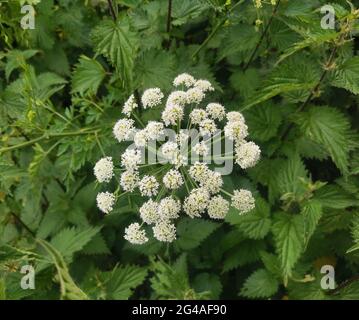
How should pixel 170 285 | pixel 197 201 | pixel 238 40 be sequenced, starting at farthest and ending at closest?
pixel 238 40 < pixel 170 285 < pixel 197 201

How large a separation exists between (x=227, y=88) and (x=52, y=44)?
3.84ft

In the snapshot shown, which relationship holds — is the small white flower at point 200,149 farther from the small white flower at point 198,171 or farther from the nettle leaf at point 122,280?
the nettle leaf at point 122,280

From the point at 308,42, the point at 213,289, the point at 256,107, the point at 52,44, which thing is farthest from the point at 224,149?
the point at 52,44

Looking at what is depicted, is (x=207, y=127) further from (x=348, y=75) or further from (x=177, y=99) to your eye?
(x=348, y=75)

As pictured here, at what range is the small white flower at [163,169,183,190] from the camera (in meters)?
2.19

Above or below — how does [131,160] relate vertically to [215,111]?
below

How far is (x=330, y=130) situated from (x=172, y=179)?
844mm

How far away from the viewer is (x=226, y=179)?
2816mm

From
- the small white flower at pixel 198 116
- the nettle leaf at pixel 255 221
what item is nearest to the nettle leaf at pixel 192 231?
the nettle leaf at pixel 255 221

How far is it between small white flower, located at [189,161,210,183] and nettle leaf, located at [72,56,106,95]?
32.1 inches

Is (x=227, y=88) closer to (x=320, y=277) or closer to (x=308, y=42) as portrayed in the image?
(x=308, y=42)

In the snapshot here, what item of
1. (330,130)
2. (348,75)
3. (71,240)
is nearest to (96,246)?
(71,240)

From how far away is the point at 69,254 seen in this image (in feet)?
9.03

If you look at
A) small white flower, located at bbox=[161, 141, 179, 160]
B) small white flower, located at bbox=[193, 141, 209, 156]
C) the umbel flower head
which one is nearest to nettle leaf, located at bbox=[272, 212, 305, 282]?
the umbel flower head
